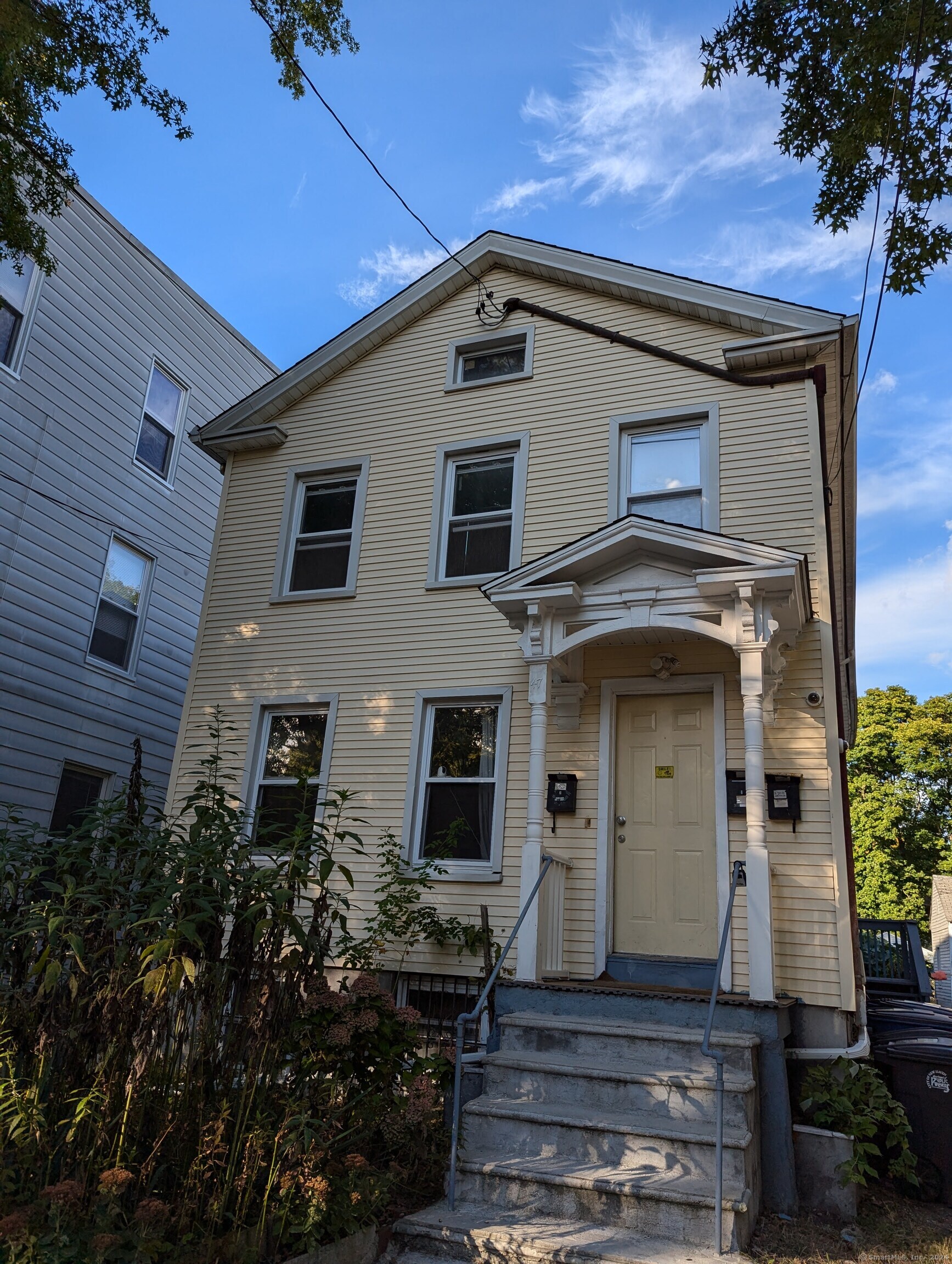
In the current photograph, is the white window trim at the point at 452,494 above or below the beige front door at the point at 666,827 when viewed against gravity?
above

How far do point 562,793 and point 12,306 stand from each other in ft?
28.4

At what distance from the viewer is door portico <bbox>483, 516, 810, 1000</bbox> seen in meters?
6.43

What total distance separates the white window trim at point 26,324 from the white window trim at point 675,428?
7.06 m

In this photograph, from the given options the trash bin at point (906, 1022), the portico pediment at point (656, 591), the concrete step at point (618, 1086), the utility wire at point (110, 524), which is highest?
the utility wire at point (110, 524)

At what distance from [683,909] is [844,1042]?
1495 millimetres

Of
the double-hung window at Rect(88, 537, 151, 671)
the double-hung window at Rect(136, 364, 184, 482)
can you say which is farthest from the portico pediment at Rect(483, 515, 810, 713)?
the double-hung window at Rect(136, 364, 184, 482)

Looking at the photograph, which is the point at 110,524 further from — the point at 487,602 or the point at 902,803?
the point at 902,803

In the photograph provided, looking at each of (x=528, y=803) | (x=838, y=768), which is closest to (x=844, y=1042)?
(x=838, y=768)

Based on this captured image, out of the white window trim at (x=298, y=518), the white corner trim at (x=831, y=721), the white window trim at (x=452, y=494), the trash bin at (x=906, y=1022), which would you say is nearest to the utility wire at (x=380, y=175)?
the white window trim at (x=452, y=494)

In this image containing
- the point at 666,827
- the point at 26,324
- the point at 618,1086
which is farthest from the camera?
the point at 26,324

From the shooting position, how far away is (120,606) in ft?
40.1

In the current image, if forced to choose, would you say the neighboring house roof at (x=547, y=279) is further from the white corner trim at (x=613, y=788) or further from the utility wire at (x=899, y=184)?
the white corner trim at (x=613, y=788)

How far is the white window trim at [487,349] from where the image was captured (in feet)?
32.0

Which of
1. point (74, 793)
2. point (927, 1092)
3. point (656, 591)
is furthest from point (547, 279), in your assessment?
point (74, 793)
